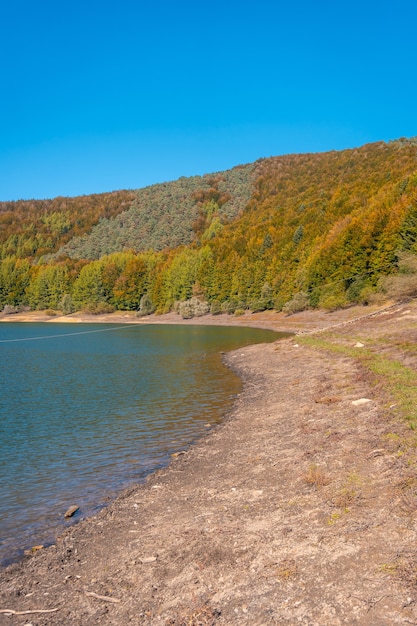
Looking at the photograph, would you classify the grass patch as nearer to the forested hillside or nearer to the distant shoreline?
the distant shoreline

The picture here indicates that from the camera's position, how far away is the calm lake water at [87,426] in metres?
13.9

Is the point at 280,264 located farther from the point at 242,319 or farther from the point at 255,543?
the point at 255,543

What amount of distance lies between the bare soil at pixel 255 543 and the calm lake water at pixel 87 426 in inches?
51.2

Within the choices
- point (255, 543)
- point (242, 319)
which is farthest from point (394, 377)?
point (242, 319)

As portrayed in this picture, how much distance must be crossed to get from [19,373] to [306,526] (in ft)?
123

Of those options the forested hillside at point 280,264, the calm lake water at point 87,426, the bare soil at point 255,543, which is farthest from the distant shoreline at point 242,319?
the bare soil at point 255,543

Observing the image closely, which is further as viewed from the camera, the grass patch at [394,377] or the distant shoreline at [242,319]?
the distant shoreline at [242,319]

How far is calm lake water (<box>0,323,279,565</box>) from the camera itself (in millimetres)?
13852

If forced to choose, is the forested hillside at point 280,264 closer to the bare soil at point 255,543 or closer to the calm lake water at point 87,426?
the calm lake water at point 87,426

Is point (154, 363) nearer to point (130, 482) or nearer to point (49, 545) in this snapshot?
point (130, 482)

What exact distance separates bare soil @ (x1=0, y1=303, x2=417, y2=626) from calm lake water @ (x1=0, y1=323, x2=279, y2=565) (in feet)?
4.27

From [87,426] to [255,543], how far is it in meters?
15.0

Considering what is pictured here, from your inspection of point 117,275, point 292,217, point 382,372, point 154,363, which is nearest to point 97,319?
point 117,275

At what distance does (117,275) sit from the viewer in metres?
165
